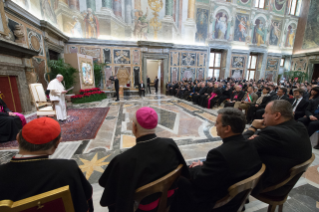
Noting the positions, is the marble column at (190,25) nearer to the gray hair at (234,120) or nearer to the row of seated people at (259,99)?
the row of seated people at (259,99)

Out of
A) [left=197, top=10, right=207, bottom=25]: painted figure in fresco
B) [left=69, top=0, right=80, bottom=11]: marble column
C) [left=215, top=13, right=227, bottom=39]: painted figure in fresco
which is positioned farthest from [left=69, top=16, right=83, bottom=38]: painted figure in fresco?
[left=215, top=13, right=227, bottom=39]: painted figure in fresco

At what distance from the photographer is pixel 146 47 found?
11859 millimetres

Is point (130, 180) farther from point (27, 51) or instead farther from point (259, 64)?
point (259, 64)

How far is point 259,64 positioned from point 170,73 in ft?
33.9

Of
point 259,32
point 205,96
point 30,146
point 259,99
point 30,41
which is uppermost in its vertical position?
point 259,32

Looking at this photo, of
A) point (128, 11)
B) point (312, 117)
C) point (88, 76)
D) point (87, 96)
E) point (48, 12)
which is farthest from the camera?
point (128, 11)

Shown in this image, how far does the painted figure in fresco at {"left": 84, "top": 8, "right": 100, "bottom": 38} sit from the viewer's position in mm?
10480

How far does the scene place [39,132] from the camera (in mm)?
979

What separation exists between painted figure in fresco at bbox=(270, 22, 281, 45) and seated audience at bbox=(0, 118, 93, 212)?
20247mm

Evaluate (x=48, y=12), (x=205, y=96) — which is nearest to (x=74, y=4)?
A: (x=48, y=12)

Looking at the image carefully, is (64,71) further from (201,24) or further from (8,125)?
(201,24)

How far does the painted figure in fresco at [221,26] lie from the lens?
1319cm

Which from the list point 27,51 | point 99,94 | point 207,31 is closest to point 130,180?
point 27,51

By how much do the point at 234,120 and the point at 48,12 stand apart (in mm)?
11212
